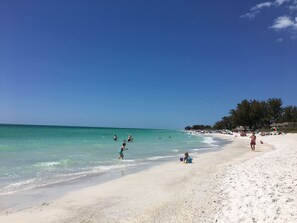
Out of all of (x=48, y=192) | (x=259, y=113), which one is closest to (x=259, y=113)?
(x=259, y=113)

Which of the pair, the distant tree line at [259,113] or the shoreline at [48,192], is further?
the distant tree line at [259,113]

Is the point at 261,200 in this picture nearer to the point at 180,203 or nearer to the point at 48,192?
the point at 180,203

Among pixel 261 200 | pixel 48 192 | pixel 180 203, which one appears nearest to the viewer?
pixel 261 200

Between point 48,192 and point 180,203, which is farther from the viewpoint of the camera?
point 48,192

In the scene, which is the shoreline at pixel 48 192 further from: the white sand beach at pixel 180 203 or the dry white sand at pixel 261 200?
the dry white sand at pixel 261 200

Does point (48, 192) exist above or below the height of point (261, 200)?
below

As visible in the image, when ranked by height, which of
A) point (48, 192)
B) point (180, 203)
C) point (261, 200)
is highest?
point (261, 200)

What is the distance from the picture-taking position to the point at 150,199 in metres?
9.76

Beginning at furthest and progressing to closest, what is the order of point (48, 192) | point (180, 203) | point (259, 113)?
1. point (259, 113)
2. point (48, 192)
3. point (180, 203)

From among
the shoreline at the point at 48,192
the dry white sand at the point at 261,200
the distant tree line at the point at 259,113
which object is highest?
the distant tree line at the point at 259,113

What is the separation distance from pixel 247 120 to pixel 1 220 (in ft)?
347

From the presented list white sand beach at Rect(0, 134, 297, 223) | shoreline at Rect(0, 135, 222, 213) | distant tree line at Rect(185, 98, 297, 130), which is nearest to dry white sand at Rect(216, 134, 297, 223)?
white sand beach at Rect(0, 134, 297, 223)

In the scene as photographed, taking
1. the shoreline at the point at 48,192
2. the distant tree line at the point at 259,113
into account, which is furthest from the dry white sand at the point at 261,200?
the distant tree line at the point at 259,113

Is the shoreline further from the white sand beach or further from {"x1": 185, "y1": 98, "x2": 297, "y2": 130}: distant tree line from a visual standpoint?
{"x1": 185, "y1": 98, "x2": 297, "y2": 130}: distant tree line
